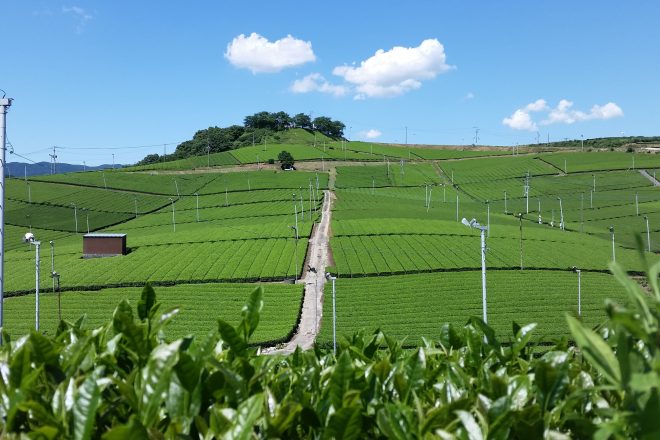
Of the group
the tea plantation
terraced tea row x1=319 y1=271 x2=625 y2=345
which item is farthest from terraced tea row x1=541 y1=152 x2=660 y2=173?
terraced tea row x1=319 y1=271 x2=625 y2=345

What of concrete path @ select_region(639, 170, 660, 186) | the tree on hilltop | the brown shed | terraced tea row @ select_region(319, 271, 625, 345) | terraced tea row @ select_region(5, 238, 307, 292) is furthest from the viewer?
the tree on hilltop

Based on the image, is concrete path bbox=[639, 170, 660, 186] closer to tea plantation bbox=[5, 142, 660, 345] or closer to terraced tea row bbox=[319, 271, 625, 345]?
tea plantation bbox=[5, 142, 660, 345]

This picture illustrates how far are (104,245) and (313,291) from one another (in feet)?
90.5

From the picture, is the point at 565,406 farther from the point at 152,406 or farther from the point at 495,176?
the point at 495,176

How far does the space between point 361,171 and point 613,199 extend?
182 feet

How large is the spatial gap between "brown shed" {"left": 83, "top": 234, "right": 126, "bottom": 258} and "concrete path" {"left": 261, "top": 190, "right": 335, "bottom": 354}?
22.1 metres

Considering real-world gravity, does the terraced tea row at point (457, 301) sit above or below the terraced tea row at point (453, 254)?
below

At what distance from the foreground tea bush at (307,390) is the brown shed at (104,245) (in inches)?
2467

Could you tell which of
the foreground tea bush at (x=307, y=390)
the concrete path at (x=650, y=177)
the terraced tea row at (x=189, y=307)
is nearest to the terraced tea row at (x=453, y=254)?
the terraced tea row at (x=189, y=307)

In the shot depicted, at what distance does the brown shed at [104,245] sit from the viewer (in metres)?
62.2

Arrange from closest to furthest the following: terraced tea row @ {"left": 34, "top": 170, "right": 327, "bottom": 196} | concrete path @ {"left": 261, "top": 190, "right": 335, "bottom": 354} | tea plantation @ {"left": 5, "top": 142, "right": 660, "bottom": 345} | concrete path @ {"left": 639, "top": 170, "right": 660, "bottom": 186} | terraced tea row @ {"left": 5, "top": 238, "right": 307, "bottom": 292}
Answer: concrete path @ {"left": 261, "top": 190, "right": 335, "bottom": 354}
tea plantation @ {"left": 5, "top": 142, "right": 660, "bottom": 345}
terraced tea row @ {"left": 5, "top": 238, "right": 307, "bottom": 292}
terraced tea row @ {"left": 34, "top": 170, "right": 327, "bottom": 196}
concrete path @ {"left": 639, "top": 170, "right": 660, "bottom": 186}

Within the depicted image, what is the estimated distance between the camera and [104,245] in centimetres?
6222

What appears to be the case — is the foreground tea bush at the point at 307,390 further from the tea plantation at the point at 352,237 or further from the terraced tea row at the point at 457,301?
the terraced tea row at the point at 457,301

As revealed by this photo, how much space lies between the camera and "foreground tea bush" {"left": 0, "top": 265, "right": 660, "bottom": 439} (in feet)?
6.93
